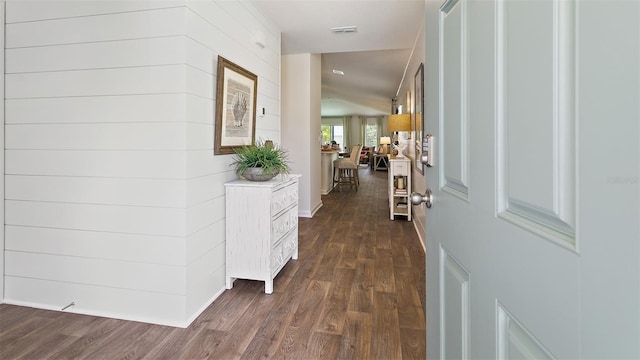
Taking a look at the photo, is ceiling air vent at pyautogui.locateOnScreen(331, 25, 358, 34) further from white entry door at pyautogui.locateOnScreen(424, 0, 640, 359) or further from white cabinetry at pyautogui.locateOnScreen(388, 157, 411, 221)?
white entry door at pyautogui.locateOnScreen(424, 0, 640, 359)

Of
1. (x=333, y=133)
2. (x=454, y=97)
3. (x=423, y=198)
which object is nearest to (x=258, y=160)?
(x=423, y=198)

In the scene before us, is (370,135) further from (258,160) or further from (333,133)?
(258,160)

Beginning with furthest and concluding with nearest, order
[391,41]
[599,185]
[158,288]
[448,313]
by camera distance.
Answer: [391,41] → [158,288] → [448,313] → [599,185]

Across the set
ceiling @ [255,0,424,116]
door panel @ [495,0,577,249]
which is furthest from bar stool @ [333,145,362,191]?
door panel @ [495,0,577,249]

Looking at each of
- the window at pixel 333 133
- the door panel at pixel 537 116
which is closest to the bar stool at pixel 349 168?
the door panel at pixel 537 116

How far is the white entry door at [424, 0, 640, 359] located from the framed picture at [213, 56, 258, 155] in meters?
1.77

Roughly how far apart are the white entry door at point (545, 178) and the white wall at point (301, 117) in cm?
400

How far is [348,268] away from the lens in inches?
112

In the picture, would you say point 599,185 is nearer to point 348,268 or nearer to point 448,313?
point 448,313

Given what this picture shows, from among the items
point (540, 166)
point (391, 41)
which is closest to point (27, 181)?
point (540, 166)

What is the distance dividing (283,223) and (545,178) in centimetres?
229

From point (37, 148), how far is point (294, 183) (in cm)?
185

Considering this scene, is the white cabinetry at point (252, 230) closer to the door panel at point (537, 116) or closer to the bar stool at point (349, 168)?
the door panel at point (537, 116)

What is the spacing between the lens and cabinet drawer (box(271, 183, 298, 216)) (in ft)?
7.87
